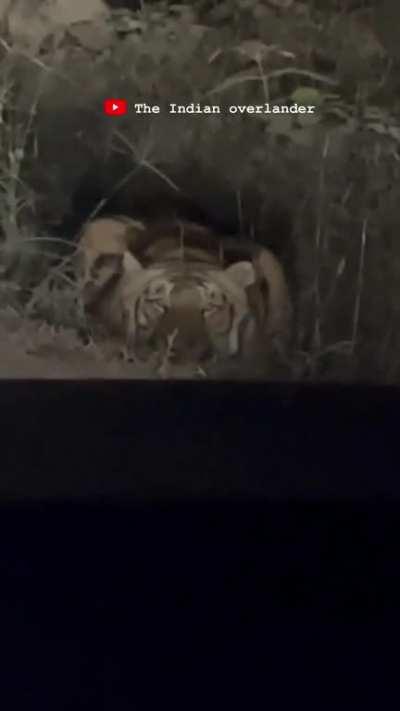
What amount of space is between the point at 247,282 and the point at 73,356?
15cm

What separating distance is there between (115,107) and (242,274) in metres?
0.16

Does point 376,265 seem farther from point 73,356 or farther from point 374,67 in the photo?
point 73,356

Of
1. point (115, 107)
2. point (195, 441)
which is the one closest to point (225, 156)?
point (115, 107)

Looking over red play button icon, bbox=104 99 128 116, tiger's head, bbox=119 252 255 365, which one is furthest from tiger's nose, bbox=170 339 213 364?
red play button icon, bbox=104 99 128 116

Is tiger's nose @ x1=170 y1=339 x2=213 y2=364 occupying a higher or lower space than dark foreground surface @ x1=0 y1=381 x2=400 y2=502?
higher

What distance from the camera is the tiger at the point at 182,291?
0.58 meters

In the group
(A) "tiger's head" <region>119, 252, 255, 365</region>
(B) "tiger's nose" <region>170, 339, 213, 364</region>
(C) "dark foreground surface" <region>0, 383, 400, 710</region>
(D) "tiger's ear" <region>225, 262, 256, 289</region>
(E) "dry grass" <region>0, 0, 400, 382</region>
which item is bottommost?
(C) "dark foreground surface" <region>0, 383, 400, 710</region>

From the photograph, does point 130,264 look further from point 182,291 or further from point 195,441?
point 195,441

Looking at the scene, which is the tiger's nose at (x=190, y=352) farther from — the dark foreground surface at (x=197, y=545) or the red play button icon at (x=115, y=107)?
the red play button icon at (x=115, y=107)

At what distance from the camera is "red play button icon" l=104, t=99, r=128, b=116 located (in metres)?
0.57

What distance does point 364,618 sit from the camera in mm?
587

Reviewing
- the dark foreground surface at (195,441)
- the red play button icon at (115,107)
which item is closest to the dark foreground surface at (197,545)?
the dark foreground surface at (195,441)

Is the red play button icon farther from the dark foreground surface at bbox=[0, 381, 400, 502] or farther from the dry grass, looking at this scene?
the dark foreground surface at bbox=[0, 381, 400, 502]

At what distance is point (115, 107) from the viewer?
1.87 ft
